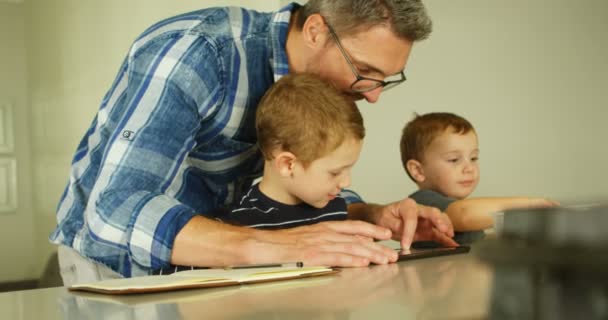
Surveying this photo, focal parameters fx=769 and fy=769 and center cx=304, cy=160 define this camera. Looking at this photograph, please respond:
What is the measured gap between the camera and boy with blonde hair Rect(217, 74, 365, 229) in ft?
5.29

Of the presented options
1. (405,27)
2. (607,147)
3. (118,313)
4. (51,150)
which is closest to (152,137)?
(405,27)

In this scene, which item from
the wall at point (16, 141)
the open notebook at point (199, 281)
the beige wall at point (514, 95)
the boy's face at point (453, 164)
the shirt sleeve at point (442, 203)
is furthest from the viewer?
the wall at point (16, 141)

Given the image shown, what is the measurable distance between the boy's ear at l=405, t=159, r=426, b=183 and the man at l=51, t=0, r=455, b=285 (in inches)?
24.0

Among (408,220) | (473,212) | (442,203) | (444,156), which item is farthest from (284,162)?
(444,156)

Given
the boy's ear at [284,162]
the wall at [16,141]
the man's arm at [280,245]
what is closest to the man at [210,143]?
the man's arm at [280,245]

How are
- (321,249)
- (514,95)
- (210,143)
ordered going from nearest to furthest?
(321,249) < (210,143) < (514,95)

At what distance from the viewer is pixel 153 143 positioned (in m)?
1.41

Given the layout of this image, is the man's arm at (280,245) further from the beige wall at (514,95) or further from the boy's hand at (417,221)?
the beige wall at (514,95)

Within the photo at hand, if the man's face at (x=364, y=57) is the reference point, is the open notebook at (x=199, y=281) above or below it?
below

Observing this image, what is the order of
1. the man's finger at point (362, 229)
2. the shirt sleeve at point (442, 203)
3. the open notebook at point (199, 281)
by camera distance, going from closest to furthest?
1. the open notebook at point (199, 281)
2. the man's finger at point (362, 229)
3. the shirt sleeve at point (442, 203)

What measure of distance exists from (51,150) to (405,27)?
508cm

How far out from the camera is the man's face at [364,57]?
5.58 feet

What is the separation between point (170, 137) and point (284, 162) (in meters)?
0.30

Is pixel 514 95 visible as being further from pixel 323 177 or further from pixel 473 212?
pixel 323 177
